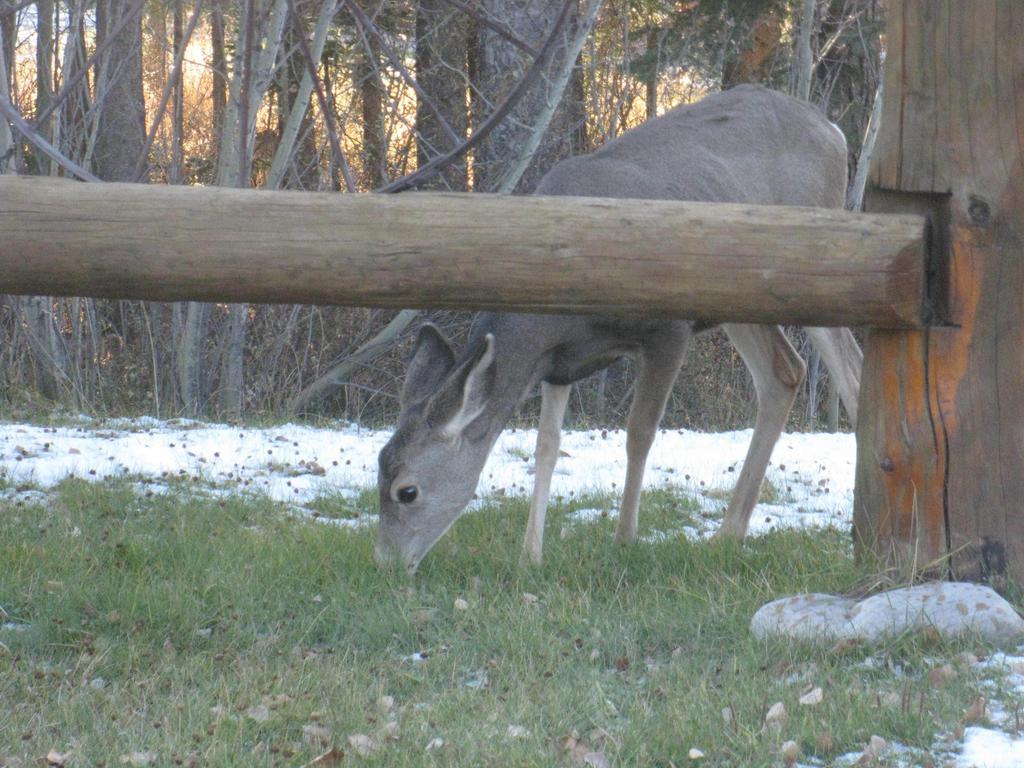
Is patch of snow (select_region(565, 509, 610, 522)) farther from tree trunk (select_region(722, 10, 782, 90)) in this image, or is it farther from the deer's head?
tree trunk (select_region(722, 10, 782, 90))

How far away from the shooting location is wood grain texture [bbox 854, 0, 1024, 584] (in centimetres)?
411

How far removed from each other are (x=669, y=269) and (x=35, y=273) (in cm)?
188

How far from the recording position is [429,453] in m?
5.34

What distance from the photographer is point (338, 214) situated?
391 centimetres

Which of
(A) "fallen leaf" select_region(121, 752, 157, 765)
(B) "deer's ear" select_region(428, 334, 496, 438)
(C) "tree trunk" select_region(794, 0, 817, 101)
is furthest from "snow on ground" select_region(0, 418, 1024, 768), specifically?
(C) "tree trunk" select_region(794, 0, 817, 101)

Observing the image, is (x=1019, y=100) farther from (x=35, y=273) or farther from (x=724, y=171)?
(x=35, y=273)

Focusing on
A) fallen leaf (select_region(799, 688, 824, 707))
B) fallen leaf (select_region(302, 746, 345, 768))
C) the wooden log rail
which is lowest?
fallen leaf (select_region(302, 746, 345, 768))

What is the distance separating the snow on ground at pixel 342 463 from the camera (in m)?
6.83

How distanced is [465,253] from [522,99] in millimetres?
9275

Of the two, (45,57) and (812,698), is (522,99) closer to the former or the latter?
(45,57)

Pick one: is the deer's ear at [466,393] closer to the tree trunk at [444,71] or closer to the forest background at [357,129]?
the forest background at [357,129]

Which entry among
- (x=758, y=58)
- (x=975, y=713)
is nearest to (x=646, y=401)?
(x=975, y=713)

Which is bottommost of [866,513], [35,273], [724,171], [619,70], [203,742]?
[203,742]

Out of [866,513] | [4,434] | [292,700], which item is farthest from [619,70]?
[292,700]
